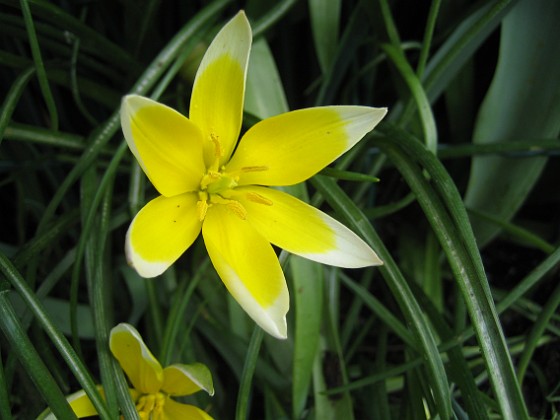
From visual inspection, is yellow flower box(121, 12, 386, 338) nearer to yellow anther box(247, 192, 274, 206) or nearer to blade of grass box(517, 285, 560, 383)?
yellow anther box(247, 192, 274, 206)

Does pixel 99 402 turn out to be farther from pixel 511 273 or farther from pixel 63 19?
pixel 511 273

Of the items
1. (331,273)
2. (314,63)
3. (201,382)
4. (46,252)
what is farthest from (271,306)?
(314,63)

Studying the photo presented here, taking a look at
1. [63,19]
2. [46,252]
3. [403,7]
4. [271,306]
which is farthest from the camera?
[403,7]

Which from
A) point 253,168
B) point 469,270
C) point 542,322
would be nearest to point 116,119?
point 253,168

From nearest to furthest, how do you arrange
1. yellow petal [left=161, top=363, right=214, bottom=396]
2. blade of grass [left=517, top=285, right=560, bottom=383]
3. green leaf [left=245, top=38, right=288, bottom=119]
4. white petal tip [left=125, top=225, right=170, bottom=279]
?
1. white petal tip [left=125, top=225, right=170, bottom=279]
2. yellow petal [left=161, top=363, right=214, bottom=396]
3. blade of grass [left=517, top=285, right=560, bottom=383]
4. green leaf [left=245, top=38, right=288, bottom=119]

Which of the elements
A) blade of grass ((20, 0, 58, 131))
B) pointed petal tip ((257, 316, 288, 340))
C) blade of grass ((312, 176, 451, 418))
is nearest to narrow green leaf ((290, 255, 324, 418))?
blade of grass ((312, 176, 451, 418))

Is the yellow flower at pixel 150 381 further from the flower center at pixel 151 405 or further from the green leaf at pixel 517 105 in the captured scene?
the green leaf at pixel 517 105
